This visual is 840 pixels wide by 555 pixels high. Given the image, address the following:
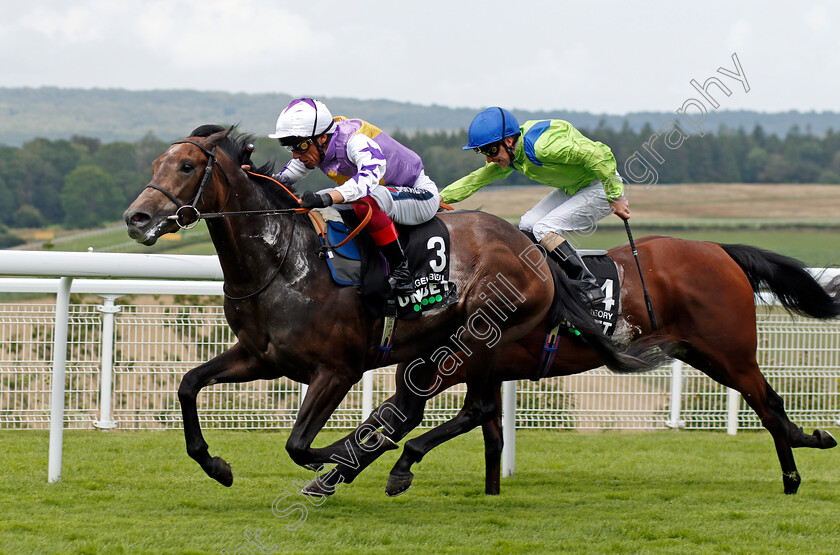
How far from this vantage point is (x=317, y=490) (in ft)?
13.8

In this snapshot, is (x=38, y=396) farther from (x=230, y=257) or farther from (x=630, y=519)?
(x=630, y=519)

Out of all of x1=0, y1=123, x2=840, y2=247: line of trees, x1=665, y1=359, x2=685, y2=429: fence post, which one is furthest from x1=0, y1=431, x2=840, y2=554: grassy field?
x1=0, y1=123, x2=840, y2=247: line of trees

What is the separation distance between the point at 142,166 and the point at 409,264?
40.1m

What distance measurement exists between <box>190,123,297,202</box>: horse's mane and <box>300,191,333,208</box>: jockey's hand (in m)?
0.26

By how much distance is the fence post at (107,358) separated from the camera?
596 centimetres

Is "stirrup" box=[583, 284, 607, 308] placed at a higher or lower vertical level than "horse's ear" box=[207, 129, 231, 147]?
lower

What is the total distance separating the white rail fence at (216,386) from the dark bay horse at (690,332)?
49 cm

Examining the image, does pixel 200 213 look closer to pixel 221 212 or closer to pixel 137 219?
pixel 221 212

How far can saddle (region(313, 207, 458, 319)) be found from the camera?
401 centimetres

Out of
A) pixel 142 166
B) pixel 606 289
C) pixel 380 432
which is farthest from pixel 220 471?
pixel 142 166

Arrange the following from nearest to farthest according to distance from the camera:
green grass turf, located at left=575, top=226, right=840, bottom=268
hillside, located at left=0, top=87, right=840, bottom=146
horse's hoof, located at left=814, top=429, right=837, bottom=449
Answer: horse's hoof, located at left=814, top=429, right=837, bottom=449
green grass turf, located at left=575, top=226, right=840, bottom=268
hillside, located at left=0, top=87, right=840, bottom=146

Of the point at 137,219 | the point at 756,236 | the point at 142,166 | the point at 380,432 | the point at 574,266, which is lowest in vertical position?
the point at 756,236

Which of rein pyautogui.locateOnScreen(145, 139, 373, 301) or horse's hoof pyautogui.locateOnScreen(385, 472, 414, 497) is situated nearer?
rein pyautogui.locateOnScreen(145, 139, 373, 301)

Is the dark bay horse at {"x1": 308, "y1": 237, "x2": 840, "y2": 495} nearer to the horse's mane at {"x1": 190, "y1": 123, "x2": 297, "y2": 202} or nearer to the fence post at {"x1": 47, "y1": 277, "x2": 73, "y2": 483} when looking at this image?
the horse's mane at {"x1": 190, "y1": 123, "x2": 297, "y2": 202}
